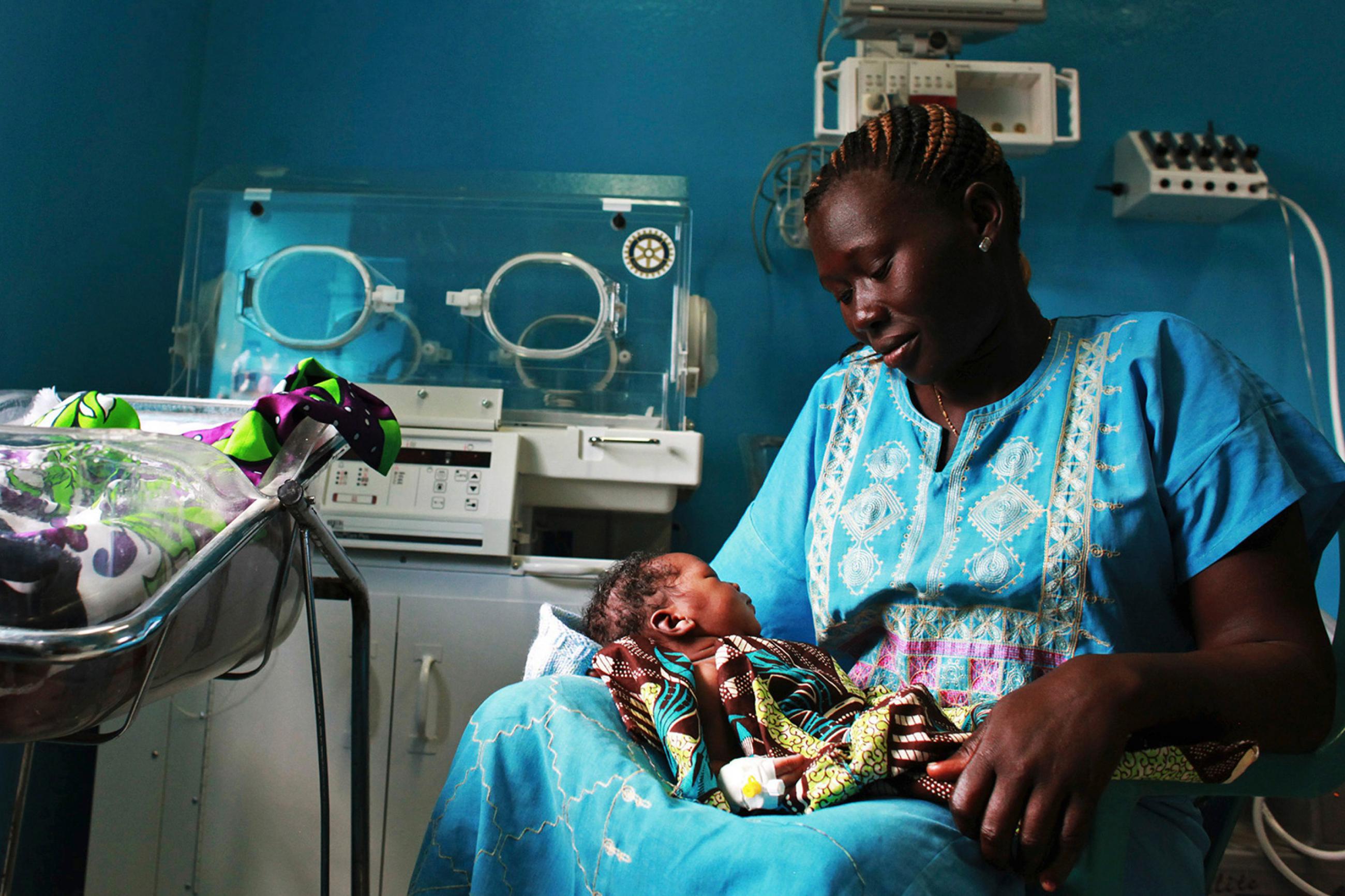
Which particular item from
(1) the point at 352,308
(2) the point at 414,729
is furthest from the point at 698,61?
(2) the point at 414,729

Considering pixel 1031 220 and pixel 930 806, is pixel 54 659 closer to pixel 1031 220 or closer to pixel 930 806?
pixel 930 806

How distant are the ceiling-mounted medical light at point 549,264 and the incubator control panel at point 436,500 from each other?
35 cm

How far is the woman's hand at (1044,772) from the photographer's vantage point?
704mm

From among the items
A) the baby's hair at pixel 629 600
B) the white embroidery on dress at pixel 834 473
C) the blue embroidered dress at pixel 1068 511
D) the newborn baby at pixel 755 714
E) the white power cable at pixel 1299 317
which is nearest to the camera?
the newborn baby at pixel 755 714

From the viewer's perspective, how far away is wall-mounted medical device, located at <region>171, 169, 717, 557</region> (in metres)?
2.08

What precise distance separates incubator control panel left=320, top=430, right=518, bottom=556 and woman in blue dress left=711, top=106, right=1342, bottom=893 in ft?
Answer: 2.45

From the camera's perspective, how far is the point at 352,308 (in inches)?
84.1

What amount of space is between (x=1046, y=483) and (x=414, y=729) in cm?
116

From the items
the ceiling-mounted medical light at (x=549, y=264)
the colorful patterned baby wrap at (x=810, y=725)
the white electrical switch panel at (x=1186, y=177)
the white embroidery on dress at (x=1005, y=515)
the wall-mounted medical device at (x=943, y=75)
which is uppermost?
the wall-mounted medical device at (x=943, y=75)

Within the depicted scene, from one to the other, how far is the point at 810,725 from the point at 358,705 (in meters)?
0.50

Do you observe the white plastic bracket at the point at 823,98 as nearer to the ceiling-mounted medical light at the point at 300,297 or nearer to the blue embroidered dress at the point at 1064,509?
the ceiling-mounted medical light at the point at 300,297

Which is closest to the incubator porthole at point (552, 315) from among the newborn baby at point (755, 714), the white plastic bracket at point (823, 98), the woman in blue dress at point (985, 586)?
the white plastic bracket at point (823, 98)

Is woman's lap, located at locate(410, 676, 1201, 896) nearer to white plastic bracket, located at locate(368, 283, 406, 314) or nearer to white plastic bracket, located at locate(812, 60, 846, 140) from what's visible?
white plastic bracket, located at locate(368, 283, 406, 314)

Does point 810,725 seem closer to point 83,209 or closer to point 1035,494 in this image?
point 1035,494
